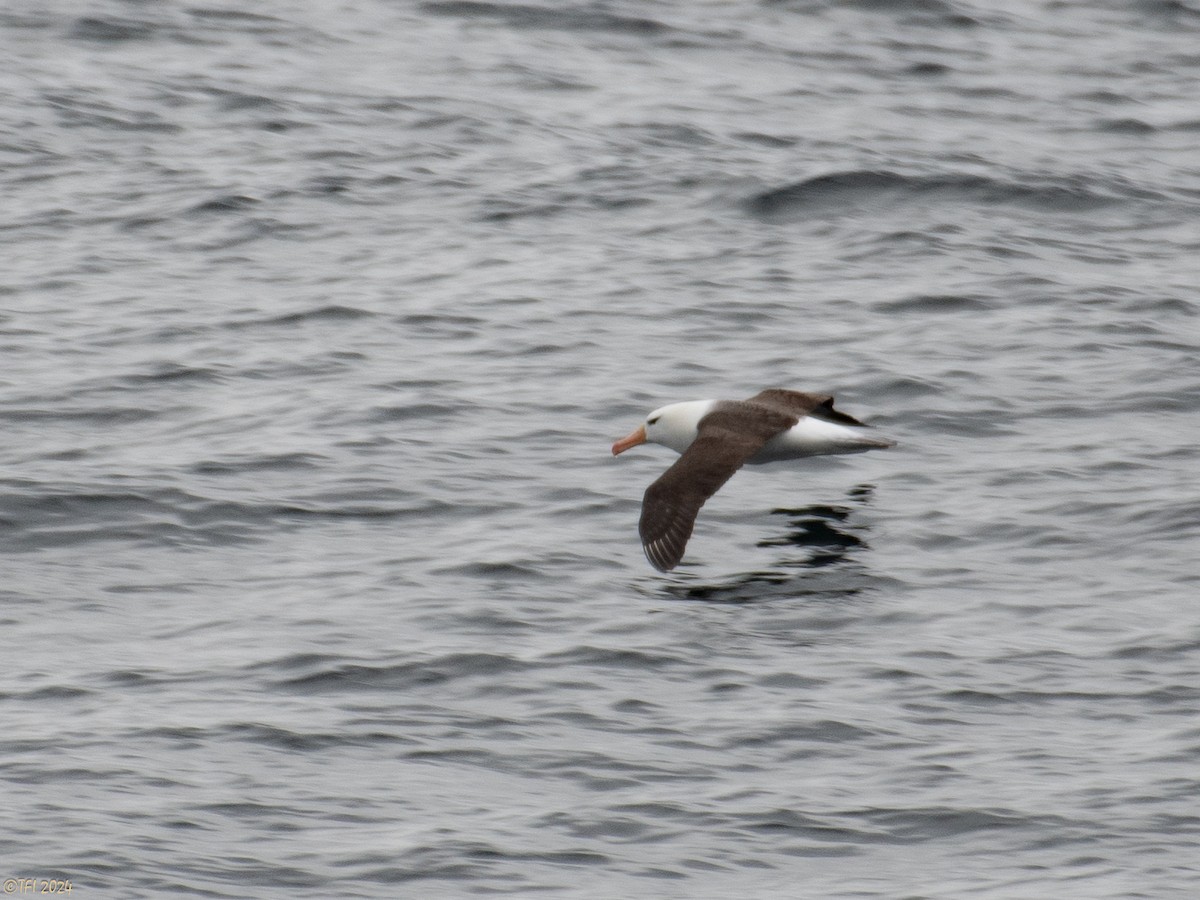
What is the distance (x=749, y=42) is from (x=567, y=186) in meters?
6.50

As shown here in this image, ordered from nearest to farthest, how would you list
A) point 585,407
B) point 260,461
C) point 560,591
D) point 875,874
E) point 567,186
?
point 875,874
point 560,591
point 260,461
point 585,407
point 567,186

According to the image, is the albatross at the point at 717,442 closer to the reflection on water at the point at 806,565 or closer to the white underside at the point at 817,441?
the white underside at the point at 817,441

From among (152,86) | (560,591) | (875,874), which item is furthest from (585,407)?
(152,86)

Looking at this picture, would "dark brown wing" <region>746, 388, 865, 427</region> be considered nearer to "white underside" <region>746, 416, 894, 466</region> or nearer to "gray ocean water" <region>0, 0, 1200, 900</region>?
"white underside" <region>746, 416, 894, 466</region>

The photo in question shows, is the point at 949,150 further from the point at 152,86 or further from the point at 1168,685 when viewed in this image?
the point at 1168,685

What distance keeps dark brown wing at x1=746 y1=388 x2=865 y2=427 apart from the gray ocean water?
1.56 ft

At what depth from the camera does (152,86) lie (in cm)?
2481

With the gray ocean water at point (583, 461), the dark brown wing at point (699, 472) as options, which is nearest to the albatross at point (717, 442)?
the dark brown wing at point (699, 472)

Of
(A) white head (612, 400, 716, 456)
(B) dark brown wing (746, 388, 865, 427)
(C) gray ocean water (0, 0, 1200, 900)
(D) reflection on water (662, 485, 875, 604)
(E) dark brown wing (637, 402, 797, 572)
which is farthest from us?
(B) dark brown wing (746, 388, 865, 427)

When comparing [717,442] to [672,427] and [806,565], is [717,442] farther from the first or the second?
[806,565]

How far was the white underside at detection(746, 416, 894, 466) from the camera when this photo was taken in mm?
14242

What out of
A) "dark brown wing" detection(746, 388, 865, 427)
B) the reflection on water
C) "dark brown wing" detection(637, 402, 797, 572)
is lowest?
the reflection on water

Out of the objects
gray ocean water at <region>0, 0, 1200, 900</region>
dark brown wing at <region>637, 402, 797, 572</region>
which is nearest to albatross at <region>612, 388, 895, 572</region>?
dark brown wing at <region>637, 402, 797, 572</region>

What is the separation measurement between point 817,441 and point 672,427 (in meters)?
1.03
